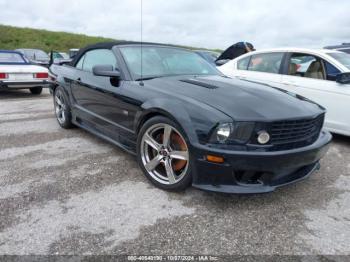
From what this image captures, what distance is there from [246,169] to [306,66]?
11.2ft

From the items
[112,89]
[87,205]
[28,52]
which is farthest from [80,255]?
[28,52]

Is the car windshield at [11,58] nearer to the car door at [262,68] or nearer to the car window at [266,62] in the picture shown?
the car door at [262,68]

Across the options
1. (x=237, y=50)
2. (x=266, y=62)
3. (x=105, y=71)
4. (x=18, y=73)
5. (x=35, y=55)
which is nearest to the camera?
(x=105, y=71)

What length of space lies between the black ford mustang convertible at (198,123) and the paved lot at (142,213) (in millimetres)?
258

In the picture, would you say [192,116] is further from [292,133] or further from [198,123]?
[292,133]

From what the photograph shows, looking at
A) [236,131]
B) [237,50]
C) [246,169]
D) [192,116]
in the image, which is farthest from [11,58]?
[246,169]

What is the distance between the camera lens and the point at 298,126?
2.83 metres

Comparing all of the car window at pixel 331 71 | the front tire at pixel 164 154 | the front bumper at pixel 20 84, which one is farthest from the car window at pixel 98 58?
the front bumper at pixel 20 84

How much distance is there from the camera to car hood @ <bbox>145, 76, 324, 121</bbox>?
2.74 meters

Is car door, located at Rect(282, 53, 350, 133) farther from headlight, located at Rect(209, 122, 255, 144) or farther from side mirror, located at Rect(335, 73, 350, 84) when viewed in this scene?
headlight, located at Rect(209, 122, 255, 144)

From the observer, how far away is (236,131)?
103 inches

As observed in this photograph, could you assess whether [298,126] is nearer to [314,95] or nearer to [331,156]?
[331,156]

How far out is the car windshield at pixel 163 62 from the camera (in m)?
3.70

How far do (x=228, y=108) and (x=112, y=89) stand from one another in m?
1.58
